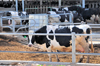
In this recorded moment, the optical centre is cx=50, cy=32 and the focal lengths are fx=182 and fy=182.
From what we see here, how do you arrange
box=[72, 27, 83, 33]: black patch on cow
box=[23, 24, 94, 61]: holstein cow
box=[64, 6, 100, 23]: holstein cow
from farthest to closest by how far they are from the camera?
box=[64, 6, 100, 23]: holstein cow < box=[72, 27, 83, 33]: black patch on cow < box=[23, 24, 94, 61]: holstein cow

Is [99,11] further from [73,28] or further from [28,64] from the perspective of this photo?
[28,64]

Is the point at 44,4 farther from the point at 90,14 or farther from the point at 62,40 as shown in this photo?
the point at 62,40

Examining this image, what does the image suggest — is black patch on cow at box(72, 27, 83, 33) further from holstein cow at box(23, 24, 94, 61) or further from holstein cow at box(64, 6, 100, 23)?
holstein cow at box(64, 6, 100, 23)

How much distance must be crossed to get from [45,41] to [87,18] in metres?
10.4

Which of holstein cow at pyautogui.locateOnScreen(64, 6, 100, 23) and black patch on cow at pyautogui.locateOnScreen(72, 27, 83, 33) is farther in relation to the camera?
holstein cow at pyautogui.locateOnScreen(64, 6, 100, 23)

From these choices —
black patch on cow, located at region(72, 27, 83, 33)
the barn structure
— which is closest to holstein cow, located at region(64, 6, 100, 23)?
the barn structure

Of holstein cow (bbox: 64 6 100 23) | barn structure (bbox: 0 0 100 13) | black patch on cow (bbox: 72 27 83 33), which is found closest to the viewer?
black patch on cow (bbox: 72 27 83 33)

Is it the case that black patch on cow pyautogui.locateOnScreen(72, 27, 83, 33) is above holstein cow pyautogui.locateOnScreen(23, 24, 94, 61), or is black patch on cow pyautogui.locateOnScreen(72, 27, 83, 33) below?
above

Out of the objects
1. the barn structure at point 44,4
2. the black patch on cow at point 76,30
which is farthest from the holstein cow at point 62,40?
the barn structure at point 44,4

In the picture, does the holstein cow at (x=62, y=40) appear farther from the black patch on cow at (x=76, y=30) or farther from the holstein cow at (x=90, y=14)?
the holstein cow at (x=90, y=14)

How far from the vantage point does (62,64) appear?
405cm

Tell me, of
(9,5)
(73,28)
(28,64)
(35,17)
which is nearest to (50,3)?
(9,5)

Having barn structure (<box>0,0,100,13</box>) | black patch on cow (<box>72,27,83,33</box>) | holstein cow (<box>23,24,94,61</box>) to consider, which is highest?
barn structure (<box>0,0,100,13</box>)

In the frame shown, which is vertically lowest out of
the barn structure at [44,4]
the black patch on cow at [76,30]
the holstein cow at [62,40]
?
the holstein cow at [62,40]
